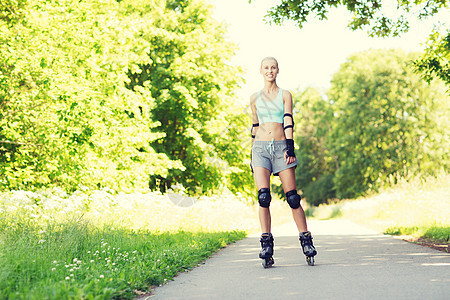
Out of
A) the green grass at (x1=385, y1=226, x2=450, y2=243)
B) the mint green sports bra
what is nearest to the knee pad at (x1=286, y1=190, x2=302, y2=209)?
the mint green sports bra

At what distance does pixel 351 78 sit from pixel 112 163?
34725mm

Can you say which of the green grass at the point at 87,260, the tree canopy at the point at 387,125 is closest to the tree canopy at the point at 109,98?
the green grass at the point at 87,260

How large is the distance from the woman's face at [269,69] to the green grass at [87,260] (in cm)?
253

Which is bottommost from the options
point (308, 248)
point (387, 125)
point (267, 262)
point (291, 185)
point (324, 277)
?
point (324, 277)

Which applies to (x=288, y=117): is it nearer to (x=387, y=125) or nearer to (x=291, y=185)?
(x=291, y=185)

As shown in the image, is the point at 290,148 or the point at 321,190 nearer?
the point at 290,148

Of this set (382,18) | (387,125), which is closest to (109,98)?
(382,18)

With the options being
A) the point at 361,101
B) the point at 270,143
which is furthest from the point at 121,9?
the point at 361,101

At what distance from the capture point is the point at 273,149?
20.5 feet

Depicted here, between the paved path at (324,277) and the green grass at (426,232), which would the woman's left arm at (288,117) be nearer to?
the paved path at (324,277)

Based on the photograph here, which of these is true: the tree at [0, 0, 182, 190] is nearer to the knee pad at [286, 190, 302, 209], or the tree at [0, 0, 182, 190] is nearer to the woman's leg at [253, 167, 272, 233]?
the woman's leg at [253, 167, 272, 233]

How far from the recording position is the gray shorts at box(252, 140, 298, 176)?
6.26 metres

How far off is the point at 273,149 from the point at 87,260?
2541 mm

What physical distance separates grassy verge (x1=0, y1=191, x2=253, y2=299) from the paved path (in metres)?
0.36
